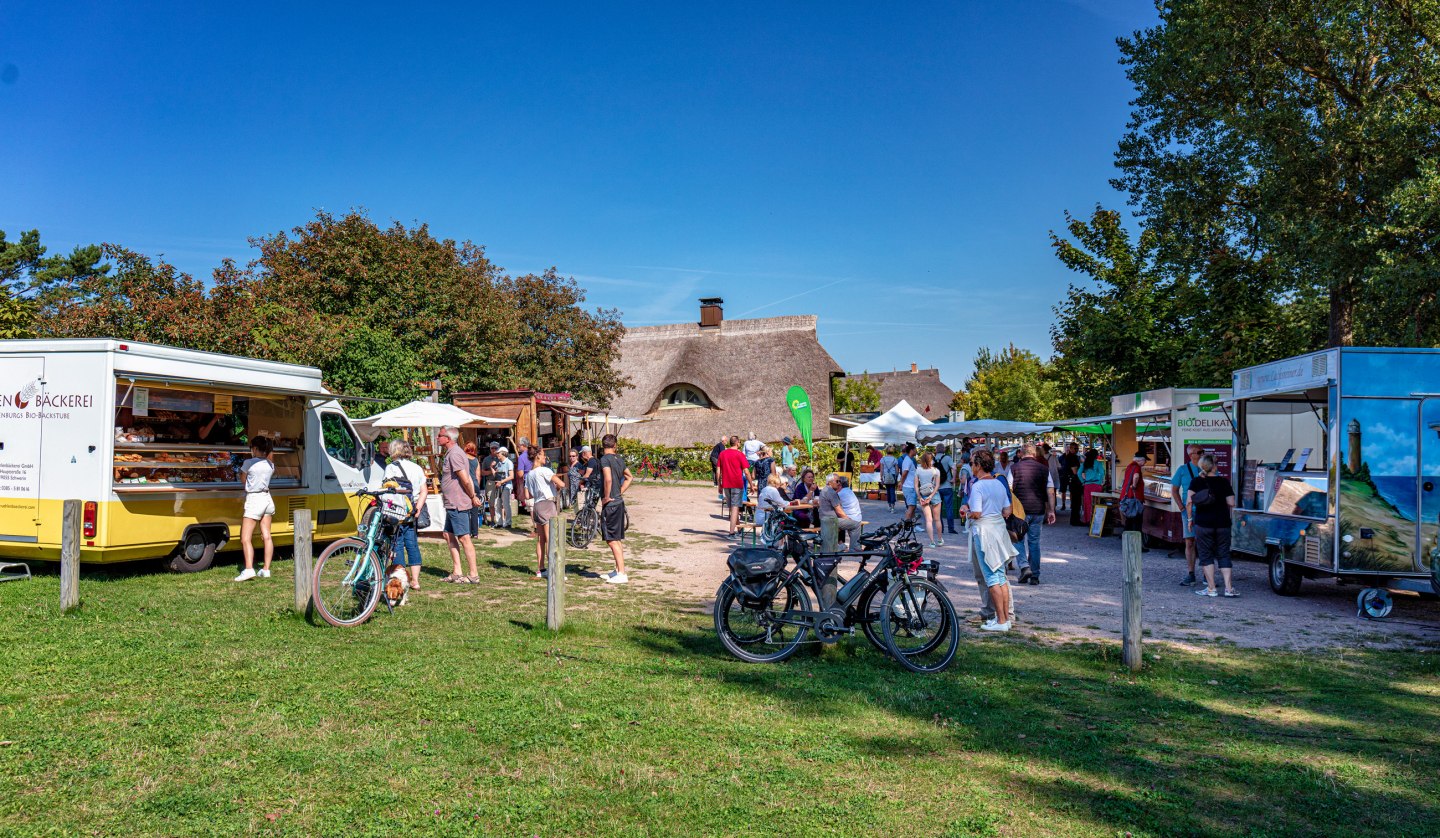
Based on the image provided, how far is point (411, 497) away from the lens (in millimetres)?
8648

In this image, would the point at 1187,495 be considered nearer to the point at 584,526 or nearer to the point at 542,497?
the point at 542,497

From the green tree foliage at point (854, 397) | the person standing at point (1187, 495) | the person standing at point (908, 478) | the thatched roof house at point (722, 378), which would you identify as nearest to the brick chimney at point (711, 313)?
the thatched roof house at point (722, 378)

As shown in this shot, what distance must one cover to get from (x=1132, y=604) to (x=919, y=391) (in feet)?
228

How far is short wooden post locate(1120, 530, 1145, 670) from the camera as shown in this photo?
22.4ft

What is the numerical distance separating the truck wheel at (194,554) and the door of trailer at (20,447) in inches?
55.2

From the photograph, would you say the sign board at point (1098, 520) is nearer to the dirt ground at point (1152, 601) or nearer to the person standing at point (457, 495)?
the dirt ground at point (1152, 601)

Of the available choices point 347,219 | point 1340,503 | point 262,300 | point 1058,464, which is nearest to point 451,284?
point 347,219

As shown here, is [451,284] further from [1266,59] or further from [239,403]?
[1266,59]

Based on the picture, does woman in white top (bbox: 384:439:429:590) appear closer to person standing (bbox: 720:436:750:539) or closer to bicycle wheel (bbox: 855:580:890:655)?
bicycle wheel (bbox: 855:580:890:655)

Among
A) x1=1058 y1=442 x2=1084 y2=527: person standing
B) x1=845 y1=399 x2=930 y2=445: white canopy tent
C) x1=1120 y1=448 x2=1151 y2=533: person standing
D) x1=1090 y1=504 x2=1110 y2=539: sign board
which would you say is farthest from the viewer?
x1=845 y1=399 x2=930 y2=445: white canopy tent

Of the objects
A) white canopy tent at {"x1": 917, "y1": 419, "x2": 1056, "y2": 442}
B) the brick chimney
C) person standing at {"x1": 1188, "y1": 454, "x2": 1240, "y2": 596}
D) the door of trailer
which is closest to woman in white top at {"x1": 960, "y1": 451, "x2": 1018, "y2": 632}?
person standing at {"x1": 1188, "y1": 454, "x2": 1240, "y2": 596}

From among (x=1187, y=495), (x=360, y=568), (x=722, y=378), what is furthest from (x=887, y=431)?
(x=722, y=378)

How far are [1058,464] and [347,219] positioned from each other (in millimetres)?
20613

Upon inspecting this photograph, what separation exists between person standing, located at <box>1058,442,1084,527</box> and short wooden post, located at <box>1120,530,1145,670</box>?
43.3 ft
